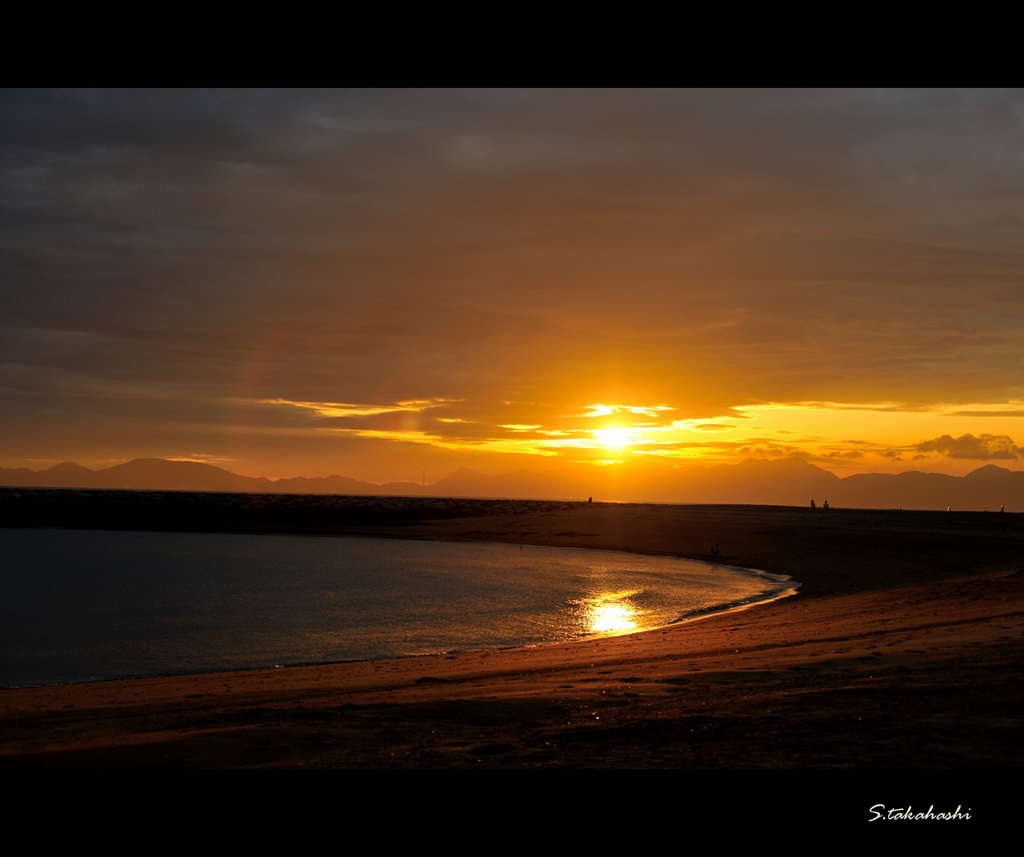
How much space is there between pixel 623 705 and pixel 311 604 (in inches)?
952

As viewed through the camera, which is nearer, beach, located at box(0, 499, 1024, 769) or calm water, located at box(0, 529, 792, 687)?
beach, located at box(0, 499, 1024, 769)

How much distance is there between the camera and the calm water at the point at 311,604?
21.5 m

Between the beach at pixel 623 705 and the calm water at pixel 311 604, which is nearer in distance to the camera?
the beach at pixel 623 705

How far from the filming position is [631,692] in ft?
Answer: 35.3

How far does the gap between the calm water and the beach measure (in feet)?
10.7

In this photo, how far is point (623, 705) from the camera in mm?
9820

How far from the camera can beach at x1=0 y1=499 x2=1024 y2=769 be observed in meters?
7.52

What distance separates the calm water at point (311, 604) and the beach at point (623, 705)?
128 inches

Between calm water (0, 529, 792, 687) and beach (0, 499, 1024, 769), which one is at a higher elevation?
beach (0, 499, 1024, 769)

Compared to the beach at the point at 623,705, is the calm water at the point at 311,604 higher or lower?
lower

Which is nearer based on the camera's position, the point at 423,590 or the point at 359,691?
the point at 359,691
